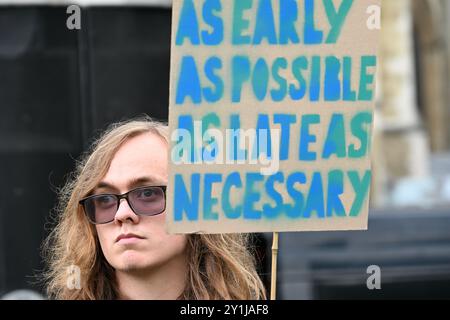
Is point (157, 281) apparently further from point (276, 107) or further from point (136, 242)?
point (276, 107)

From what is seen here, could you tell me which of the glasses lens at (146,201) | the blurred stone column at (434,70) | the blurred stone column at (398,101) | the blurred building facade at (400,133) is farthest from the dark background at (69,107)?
the blurred stone column at (434,70)

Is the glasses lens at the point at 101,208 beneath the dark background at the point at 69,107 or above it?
beneath

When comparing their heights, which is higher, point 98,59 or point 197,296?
point 98,59

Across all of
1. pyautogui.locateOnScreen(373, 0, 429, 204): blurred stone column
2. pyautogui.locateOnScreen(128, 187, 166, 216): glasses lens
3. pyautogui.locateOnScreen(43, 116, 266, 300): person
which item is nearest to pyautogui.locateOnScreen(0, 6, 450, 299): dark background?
pyautogui.locateOnScreen(43, 116, 266, 300): person

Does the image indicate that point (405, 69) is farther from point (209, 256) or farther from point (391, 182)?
point (209, 256)

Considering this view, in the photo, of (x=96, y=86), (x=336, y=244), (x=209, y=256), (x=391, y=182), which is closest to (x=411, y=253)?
(x=336, y=244)

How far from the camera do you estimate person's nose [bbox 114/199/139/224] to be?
9.95 ft

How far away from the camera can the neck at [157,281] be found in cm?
305

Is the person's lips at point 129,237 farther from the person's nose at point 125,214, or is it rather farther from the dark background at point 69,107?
the dark background at point 69,107

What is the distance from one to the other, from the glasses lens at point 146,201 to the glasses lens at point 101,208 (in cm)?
6

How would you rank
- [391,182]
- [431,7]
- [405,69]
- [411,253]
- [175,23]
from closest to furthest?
[175,23] < [411,253] < [391,182] < [405,69] < [431,7]

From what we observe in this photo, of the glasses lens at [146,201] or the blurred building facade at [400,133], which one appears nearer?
the glasses lens at [146,201]

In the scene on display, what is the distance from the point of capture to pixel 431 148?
82.8ft

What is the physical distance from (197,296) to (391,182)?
14.1 meters
